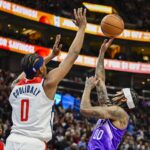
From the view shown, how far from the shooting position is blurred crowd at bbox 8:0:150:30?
88.8 feet

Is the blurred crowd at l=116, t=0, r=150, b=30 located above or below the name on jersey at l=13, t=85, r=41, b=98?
above

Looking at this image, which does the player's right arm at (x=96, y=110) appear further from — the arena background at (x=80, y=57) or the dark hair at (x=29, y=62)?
the arena background at (x=80, y=57)

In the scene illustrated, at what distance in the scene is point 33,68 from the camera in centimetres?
446

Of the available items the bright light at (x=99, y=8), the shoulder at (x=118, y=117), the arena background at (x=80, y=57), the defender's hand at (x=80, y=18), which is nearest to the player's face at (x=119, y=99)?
the shoulder at (x=118, y=117)

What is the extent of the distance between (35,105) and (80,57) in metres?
22.9

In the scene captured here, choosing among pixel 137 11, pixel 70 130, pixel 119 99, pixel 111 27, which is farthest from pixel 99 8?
pixel 119 99

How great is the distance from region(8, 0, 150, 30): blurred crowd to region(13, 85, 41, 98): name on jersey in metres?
20.6

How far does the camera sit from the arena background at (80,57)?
1758 centimetres

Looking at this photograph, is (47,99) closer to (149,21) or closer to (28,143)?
(28,143)

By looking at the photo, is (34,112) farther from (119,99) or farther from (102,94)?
(102,94)

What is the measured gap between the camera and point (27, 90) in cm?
453

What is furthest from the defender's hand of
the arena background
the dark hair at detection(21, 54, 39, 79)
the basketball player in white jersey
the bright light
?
the bright light

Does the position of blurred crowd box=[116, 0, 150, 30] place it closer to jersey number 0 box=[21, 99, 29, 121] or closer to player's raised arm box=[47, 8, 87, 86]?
player's raised arm box=[47, 8, 87, 86]

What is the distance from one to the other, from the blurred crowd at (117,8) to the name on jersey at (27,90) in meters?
20.6
